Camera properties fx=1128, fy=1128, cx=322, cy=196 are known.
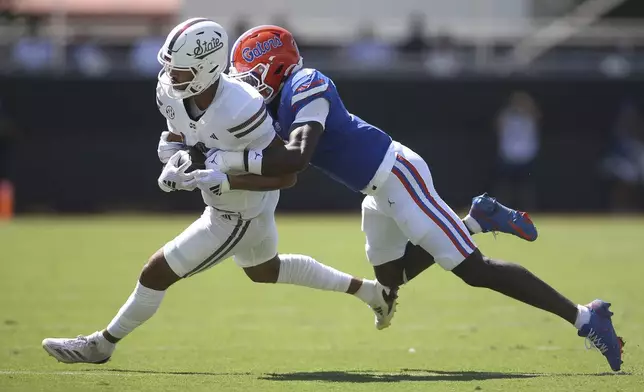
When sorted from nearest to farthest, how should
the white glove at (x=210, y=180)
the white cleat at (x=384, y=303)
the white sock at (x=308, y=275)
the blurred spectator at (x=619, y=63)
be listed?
the white glove at (x=210, y=180)
the white sock at (x=308, y=275)
the white cleat at (x=384, y=303)
the blurred spectator at (x=619, y=63)

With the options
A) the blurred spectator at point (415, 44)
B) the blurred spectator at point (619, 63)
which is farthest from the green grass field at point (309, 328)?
the blurred spectator at point (619, 63)

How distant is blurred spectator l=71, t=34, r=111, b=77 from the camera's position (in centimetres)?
1652

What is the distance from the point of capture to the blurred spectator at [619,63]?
1702 centimetres

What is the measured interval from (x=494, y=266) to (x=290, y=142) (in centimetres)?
119

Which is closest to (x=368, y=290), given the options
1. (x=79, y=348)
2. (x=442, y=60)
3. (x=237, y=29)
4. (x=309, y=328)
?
(x=309, y=328)

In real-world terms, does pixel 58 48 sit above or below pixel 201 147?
below

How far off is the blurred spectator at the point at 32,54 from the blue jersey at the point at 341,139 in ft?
38.0

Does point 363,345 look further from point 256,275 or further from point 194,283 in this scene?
point 194,283

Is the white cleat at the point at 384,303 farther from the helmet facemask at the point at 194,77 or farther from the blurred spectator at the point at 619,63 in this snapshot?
the blurred spectator at the point at 619,63

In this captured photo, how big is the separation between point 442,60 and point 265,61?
37.2 feet

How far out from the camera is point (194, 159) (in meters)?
5.54

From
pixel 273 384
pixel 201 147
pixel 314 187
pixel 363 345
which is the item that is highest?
pixel 201 147

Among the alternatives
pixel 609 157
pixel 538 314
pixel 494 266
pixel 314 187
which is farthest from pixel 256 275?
pixel 609 157

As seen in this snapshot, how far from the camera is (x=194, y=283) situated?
390 inches
